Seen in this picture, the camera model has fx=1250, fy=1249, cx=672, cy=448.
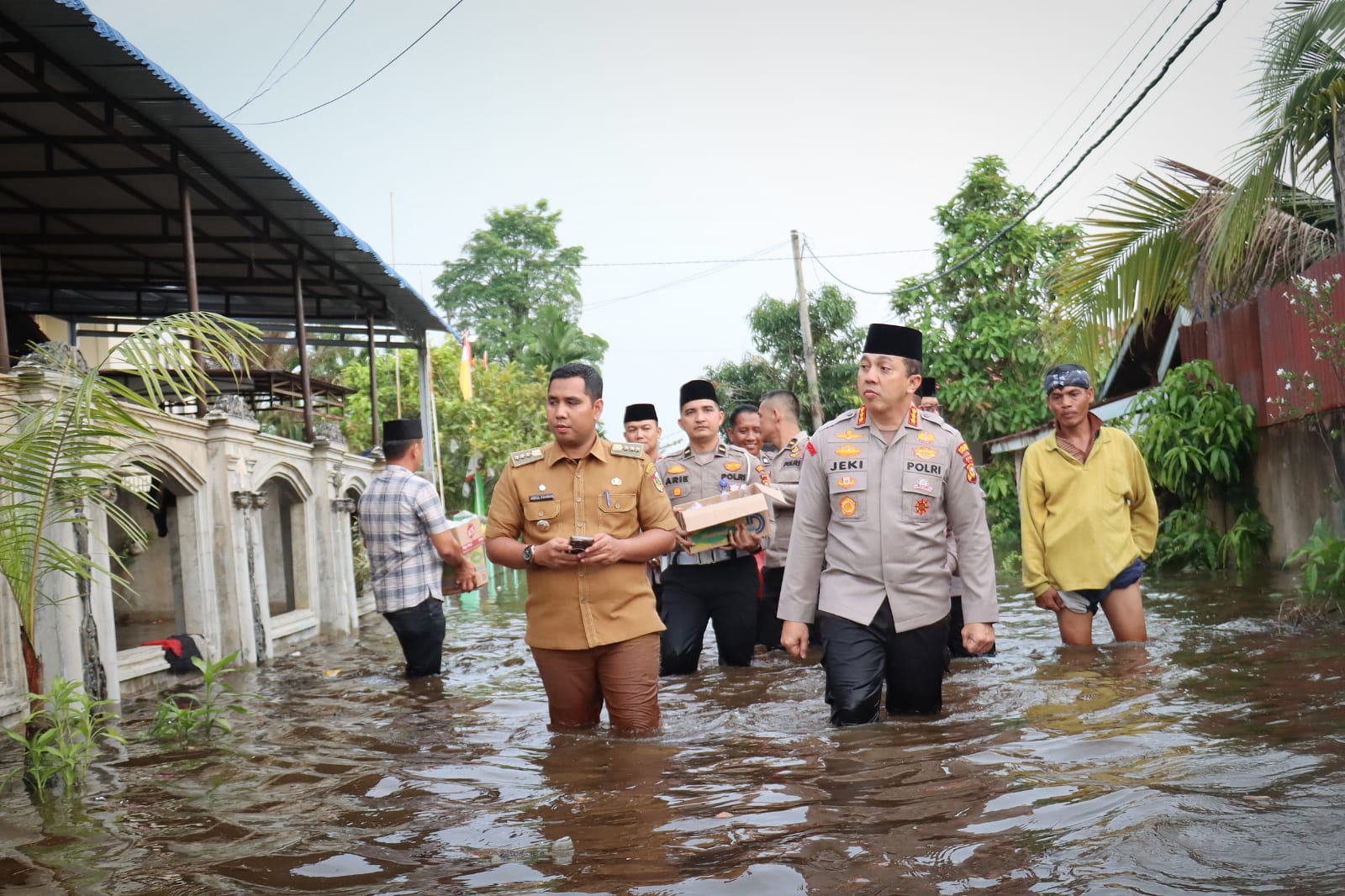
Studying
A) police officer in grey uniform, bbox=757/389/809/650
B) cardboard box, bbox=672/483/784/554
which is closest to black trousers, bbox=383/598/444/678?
cardboard box, bbox=672/483/784/554

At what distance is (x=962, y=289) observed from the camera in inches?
1254

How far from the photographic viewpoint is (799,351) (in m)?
40.3

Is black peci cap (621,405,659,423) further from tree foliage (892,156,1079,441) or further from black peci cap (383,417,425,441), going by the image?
tree foliage (892,156,1079,441)

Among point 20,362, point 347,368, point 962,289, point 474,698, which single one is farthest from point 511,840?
point 347,368

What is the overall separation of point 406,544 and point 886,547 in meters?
4.32

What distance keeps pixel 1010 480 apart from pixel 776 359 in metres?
13.7

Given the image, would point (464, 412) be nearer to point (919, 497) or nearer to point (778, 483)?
point (778, 483)

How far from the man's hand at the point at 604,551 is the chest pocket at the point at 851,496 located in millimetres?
1046

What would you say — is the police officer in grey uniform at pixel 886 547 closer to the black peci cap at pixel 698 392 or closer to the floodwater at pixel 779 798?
the floodwater at pixel 779 798

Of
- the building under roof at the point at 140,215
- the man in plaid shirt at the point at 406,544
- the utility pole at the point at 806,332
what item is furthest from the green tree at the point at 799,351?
the man in plaid shirt at the point at 406,544

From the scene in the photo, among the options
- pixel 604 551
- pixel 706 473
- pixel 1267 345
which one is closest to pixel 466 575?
pixel 706 473

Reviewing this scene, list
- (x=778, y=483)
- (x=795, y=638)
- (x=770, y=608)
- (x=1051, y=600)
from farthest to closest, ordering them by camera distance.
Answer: (x=770, y=608), (x=778, y=483), (x=1051, y=600), (x=795, y=638)

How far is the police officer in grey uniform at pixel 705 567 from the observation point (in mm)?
8547

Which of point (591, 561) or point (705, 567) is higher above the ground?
point (591, 561)
